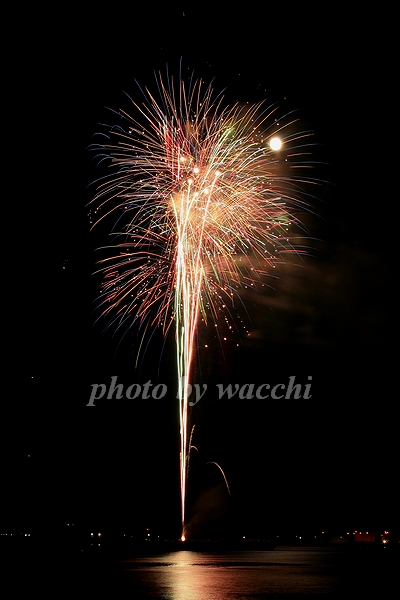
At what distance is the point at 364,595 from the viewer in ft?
45.1

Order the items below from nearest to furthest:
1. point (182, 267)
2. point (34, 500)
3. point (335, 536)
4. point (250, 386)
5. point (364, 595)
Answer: point (364, 595)
point (182, 267)
point (250, 386)
point (34, 500)
point (335, 536)

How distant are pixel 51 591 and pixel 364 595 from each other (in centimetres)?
607

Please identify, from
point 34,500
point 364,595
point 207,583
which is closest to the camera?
point 364,595

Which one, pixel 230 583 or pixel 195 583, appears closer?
pixel 195 583

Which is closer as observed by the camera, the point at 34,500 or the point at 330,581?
the point at 330,581

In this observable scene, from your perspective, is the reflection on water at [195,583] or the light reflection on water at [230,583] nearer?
the reflection on water at [195,583]

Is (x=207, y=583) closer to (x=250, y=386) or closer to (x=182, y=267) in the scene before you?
(x=182, y=267)

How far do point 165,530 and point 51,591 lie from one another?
4785 centimetres

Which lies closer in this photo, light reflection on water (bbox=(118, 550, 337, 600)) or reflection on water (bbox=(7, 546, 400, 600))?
reflection on water (bbox=(7, 546, 400, 600))

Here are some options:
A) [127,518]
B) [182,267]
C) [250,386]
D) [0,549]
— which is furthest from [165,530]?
[182,267]

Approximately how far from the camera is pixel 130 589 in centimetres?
1511

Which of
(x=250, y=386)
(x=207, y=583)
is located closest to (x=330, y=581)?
(x=207, y=583)

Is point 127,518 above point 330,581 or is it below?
above

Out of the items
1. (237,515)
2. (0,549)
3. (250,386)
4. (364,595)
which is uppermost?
(250,386)
